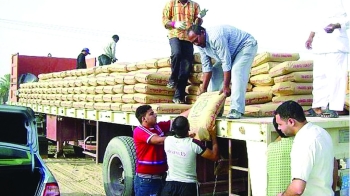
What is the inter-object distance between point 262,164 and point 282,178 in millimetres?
604

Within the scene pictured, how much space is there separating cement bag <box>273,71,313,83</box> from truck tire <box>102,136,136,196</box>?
6.10ft

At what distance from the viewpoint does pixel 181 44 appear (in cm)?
573

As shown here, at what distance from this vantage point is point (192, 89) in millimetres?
5754

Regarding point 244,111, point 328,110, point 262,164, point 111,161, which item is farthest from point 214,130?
point 111,161

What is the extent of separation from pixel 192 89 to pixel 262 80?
2.86ft

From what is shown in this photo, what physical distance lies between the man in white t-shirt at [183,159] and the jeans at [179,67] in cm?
158

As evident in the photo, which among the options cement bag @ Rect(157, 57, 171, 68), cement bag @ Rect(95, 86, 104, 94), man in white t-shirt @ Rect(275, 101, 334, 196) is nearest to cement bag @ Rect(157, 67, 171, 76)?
cement bag @ Rect(157, 57, 171, 68)

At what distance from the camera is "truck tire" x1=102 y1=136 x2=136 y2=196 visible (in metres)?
5.29

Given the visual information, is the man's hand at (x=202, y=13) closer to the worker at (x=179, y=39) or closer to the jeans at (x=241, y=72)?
the worker at (x=179, y=39)

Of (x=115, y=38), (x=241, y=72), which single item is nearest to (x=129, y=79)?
(x=241, y=72)

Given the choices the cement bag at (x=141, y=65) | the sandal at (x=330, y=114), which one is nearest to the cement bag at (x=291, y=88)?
the sandal at (x=330, y=114)

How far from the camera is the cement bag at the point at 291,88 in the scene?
16.8 ft

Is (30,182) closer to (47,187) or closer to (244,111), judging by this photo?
(47,187)

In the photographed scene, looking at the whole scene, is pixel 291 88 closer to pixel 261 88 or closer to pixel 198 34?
pixel 261 88
